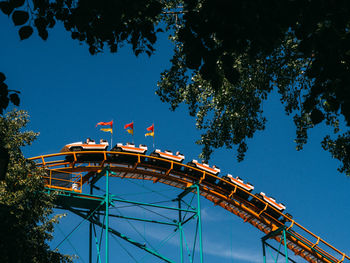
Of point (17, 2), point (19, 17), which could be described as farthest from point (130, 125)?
point (19, 17)

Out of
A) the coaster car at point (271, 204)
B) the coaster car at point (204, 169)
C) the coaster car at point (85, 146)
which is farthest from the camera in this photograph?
the coaster car at point (271, 204)

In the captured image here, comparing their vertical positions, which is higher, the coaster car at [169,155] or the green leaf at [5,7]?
the coaster car at [169,155]

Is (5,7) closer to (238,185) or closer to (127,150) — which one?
(127,150)

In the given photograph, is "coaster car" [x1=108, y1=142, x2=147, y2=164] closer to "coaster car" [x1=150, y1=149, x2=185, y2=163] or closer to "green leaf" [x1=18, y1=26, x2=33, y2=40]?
"coaster car" [x1=150, y1=149, x2=185, y2=163]

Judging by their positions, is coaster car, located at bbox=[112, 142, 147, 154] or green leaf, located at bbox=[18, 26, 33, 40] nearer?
green leaf, located at bbox=[18, 26, 33, 40]

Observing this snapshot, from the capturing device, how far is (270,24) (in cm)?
410

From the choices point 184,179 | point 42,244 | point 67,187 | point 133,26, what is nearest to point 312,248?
point 184,179

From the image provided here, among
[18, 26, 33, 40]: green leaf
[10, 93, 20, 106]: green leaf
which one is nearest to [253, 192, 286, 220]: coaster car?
[10, 93, 20, 106]: green leaf

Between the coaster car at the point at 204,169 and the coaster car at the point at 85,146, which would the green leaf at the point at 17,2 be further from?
the coaster car at the point at 204,169

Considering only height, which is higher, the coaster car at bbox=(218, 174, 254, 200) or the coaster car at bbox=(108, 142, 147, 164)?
the coaster car at bbox=(218, 174, 254, 200)

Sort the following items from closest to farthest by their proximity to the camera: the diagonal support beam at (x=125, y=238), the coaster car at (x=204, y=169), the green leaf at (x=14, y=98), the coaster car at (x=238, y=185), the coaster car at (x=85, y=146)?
1. the green leaf at (x=14, y=98)
2. the diagonal support beam at (x=125, y=238)
3. the coaster car at (x=85, y=146)
4. the coaster car at (x=204, y=169)
5. the coaster car at (x=238, y=185)

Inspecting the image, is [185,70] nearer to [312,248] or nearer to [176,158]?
[176,158]

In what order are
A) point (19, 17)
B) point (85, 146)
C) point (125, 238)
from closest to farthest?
point (19, 17)
point (125, 238)
point (85, 146)

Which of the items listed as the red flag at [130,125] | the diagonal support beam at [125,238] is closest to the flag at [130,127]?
the red flag at [130,125]
